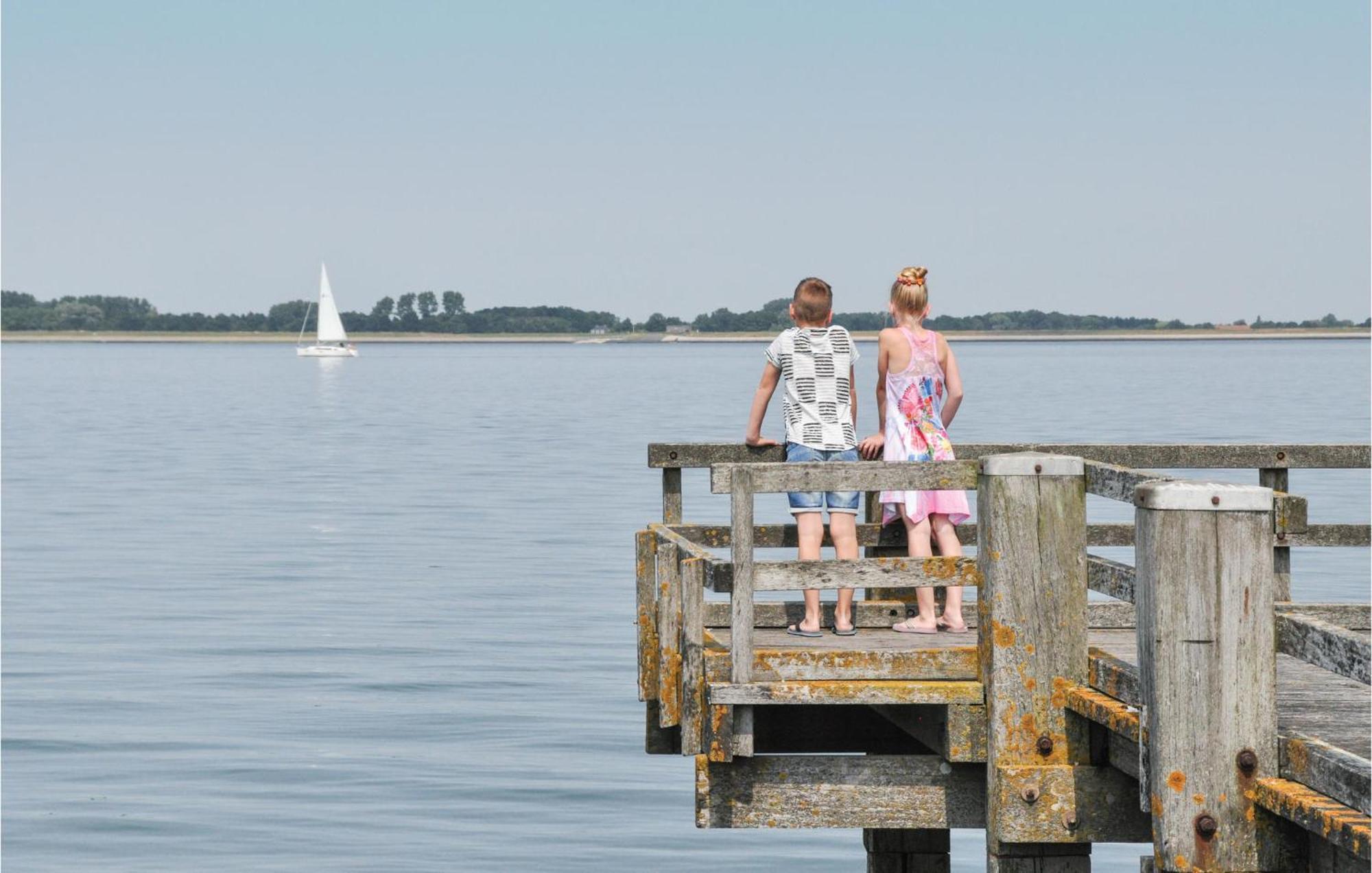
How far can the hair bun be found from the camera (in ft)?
25.2

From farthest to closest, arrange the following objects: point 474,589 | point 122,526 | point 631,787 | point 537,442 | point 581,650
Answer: point 537,442, point 122,526, point 474,589, point 581,650, point 631,787

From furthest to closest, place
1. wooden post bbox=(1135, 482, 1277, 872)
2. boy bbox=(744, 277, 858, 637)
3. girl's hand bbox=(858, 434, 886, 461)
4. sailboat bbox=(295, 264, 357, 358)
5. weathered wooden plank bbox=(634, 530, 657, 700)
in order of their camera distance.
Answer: sailboat bbox=(295, 264, 357, 358)
weathered wooden plank bbox=(634, 530, 657, 700)
girl's hand bbox=(858, 434, 886, 461)
boy bbox=(744, 277, 858, 637)
wooden post bbox=(1135, 482, 1277, 872)

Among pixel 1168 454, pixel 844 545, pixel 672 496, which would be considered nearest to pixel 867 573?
pixel 844 545

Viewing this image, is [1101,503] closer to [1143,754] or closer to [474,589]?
[474,589]

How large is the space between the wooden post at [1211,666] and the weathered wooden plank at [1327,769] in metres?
0.07

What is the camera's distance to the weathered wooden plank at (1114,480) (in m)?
5.66

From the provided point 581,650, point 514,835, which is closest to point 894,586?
point 514,835

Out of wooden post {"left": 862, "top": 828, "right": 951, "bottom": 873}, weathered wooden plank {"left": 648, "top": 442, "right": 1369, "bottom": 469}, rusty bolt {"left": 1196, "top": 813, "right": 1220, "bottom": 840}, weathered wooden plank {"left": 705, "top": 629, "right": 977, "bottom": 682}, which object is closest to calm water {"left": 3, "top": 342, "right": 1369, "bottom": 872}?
wooden post {"left": 862, "top": 828, "right": 951, "bottom": 873}

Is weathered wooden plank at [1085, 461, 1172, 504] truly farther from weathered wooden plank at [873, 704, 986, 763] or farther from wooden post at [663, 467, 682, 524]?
wooden post at [663, 467, 682, 524]

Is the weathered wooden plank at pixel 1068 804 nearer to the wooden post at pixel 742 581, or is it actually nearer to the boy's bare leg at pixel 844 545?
the wooden post at pixel 742 581

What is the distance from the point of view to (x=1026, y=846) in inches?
243

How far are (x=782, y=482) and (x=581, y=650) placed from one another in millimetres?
12250

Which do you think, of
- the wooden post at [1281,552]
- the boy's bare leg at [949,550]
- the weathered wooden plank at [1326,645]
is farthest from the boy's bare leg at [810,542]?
the weathered wooden plank at [1326,645]

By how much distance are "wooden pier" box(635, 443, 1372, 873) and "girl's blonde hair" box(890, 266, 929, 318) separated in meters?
1.28
